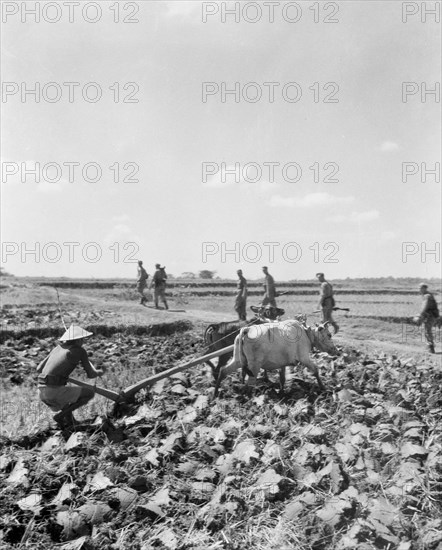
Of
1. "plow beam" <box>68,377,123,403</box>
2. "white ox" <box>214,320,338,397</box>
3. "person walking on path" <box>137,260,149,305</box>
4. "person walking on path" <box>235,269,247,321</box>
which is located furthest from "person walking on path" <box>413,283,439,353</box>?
"person walking on path" <box>137,260,149,305</box>

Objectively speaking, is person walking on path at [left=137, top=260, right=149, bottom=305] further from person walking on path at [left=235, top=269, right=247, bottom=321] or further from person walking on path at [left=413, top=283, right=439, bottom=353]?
person walking on path at [left=413, top=283, right=439, bottom=353]

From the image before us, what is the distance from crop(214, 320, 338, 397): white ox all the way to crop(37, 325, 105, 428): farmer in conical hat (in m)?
1.96

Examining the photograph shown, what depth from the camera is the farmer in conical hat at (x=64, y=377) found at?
629 centimetres

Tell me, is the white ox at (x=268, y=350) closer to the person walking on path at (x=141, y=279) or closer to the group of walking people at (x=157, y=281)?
the group of walking people at (x=157, y=281)

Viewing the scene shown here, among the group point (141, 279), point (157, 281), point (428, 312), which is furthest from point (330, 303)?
point (141, 279)

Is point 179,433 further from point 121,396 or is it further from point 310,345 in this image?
point 310,345

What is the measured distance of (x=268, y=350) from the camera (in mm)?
7352

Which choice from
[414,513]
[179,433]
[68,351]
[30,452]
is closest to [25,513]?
[30,452]

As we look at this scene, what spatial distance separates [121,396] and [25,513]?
2426mm

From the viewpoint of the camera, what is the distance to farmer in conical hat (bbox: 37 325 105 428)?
20.6ft

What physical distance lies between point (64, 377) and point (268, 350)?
272cm

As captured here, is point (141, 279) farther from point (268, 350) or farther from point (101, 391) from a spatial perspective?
point (101, 391)

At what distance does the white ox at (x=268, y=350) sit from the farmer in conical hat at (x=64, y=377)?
196 cm

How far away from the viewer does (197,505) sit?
449 cm
